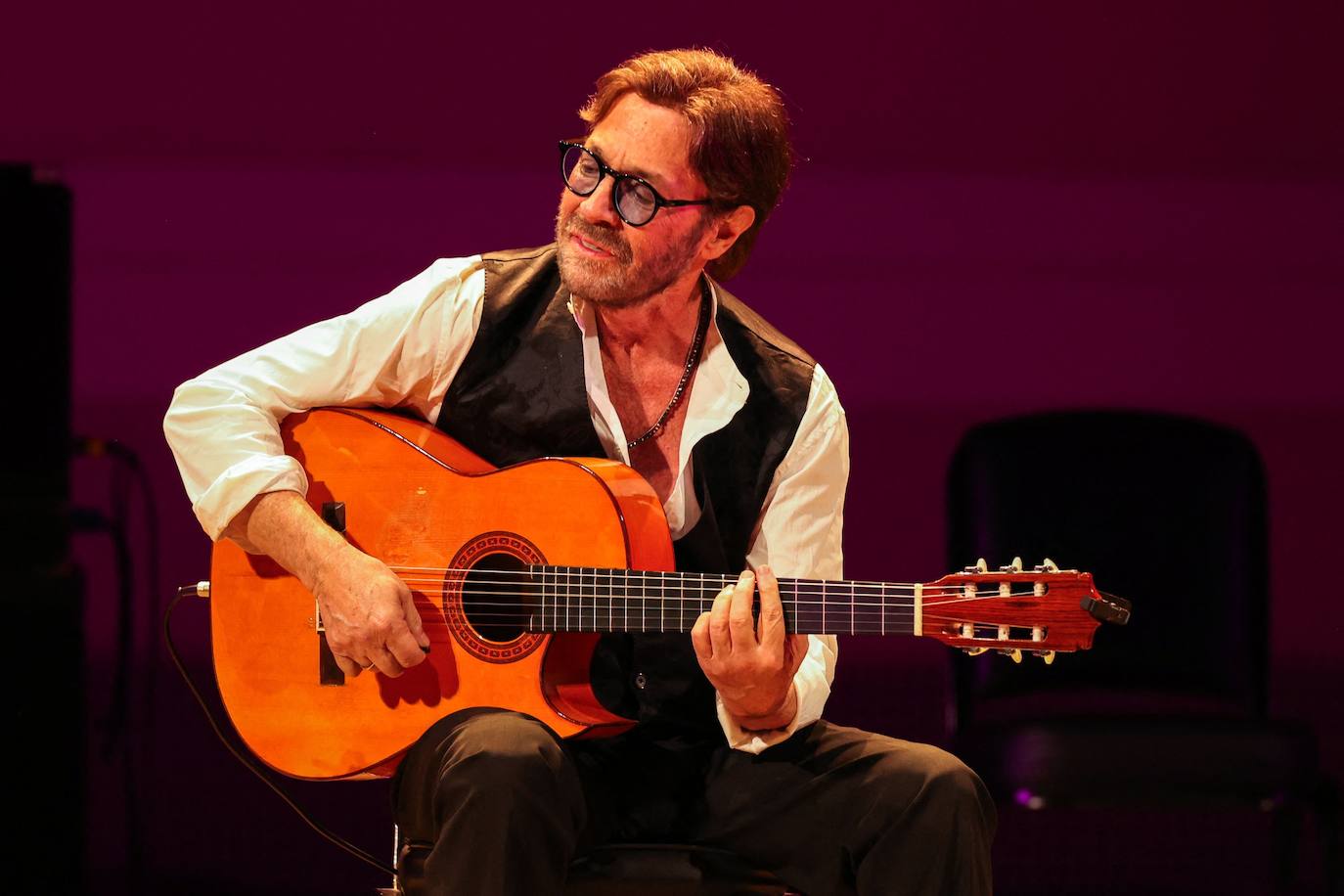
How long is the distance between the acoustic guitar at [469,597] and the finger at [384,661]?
2.7 inches

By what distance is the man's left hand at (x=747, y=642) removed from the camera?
211cm

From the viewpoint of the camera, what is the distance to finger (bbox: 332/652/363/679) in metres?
2.22

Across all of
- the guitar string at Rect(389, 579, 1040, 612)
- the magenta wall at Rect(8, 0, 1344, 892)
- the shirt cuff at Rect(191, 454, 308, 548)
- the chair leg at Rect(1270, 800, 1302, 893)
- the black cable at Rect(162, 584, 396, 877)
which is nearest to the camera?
the guitar string at Rect(389, 579, 1040, 612)

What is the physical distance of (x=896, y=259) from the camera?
3.50 meters

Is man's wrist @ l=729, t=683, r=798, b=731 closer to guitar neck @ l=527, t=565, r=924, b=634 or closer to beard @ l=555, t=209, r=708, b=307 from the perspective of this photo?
guitar neck @ l=527, t=565, r=924, b=634

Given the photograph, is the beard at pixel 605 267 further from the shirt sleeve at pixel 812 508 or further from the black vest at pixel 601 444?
the shirt sleeve at pixel 812 508

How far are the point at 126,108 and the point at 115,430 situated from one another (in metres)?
0.69

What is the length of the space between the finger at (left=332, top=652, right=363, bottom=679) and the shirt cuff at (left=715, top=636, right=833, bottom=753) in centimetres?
54

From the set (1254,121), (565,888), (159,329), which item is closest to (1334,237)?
(1254,121)

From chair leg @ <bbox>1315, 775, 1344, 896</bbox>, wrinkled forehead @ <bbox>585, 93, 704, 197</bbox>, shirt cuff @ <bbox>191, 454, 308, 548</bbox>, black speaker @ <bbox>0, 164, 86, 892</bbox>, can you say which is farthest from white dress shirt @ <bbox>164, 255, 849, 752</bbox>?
chair leg @ <bbox>1315, 775, 1344, 896</bbox>

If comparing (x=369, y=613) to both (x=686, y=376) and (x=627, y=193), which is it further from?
(x=627, y=193)

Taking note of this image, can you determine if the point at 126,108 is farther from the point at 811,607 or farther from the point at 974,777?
the point at 974,777

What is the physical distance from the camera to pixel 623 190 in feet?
7.99

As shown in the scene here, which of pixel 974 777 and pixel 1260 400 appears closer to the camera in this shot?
pixel 974 777
